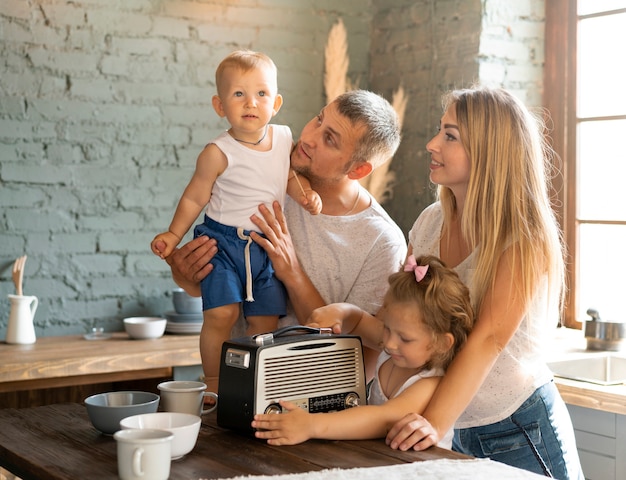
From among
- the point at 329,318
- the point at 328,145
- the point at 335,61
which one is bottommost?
the point at 329,318

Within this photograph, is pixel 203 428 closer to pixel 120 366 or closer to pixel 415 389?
pixel 415 389

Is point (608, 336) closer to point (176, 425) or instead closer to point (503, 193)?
point (503, 193)

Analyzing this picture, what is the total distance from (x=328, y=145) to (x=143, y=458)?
1.15 metres

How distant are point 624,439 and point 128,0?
9.43 feet

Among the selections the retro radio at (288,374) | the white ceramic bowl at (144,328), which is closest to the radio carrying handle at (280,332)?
the retro radio at (288,374)

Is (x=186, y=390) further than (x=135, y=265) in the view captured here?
No

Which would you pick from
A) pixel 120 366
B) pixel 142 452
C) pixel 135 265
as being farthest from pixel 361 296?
pixel 135 265

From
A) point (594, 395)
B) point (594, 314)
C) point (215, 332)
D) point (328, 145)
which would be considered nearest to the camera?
point (328, 145)

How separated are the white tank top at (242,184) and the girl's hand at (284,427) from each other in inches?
31.8

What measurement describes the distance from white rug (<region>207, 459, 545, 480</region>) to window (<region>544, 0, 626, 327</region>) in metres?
2.44

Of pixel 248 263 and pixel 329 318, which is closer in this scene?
pixel 329 318

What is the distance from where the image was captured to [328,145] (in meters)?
2.47

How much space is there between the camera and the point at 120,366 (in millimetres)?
3701

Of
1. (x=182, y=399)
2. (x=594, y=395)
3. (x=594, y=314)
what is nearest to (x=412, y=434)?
(x=182, y=399)
